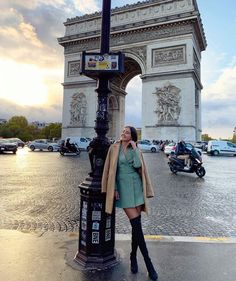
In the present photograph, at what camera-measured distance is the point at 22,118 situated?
3364 inches

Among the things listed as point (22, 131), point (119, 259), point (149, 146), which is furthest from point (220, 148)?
point (22, 131)

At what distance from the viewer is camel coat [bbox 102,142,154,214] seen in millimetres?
2996

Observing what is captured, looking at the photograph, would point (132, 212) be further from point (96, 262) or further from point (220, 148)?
point (220, 148)

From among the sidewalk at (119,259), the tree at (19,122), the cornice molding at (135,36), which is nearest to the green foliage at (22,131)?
the tree at (19,122)

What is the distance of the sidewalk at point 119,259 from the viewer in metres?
2.92

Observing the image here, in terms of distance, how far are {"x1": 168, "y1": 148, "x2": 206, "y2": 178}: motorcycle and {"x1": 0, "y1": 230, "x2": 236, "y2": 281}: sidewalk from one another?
23.8ft

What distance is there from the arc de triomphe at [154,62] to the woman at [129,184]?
2624 cm

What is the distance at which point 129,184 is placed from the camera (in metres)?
3.04

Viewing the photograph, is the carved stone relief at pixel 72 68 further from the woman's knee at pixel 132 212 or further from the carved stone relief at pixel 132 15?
the woman's knee at pixel 132 212

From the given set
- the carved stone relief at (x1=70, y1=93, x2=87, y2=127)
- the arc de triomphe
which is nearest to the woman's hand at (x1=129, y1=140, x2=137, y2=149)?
the arc de triomphe

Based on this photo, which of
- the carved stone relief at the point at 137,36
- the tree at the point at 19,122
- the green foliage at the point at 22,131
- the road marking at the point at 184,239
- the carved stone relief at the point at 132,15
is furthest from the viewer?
the tree at the point at 19,122

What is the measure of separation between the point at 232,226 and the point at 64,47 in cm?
3663

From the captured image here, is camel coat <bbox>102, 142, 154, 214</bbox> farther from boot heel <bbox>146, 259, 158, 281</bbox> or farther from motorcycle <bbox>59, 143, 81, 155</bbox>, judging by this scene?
motorcycle <bbox>59, 143, 81, 155</bbox>

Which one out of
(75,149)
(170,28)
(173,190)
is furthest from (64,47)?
(173,190)
